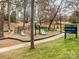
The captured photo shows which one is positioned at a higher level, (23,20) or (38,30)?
(23,20)

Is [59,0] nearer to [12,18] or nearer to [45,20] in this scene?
[45,20]

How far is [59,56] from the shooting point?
8.40 metres

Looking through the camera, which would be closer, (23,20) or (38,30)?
(38,30)

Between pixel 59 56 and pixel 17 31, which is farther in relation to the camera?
pixel 17 31

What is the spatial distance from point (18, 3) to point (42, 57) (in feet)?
69.7

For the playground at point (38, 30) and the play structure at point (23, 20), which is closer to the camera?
the playground at point (38, 30)

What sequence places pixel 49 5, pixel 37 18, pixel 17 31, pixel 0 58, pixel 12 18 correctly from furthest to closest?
pixel 12 18 → pixel 37 18 → pixel 49 5 → pixel 17 31 → pixel 0 58

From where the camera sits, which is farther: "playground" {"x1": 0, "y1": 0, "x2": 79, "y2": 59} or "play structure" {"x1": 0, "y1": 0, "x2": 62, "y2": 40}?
"play structure" {"x1": 0, "y1": 0, "x2": 62, "y2": 40}

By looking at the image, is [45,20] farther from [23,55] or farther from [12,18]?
[23,55]

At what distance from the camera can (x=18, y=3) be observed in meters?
28.6

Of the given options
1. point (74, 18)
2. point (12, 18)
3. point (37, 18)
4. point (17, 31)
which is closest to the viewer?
point (17, 31)

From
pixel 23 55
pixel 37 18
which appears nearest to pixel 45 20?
pixel 37 18

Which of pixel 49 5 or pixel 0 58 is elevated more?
pixel 49 5

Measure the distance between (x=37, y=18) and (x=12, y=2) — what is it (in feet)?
14.5
